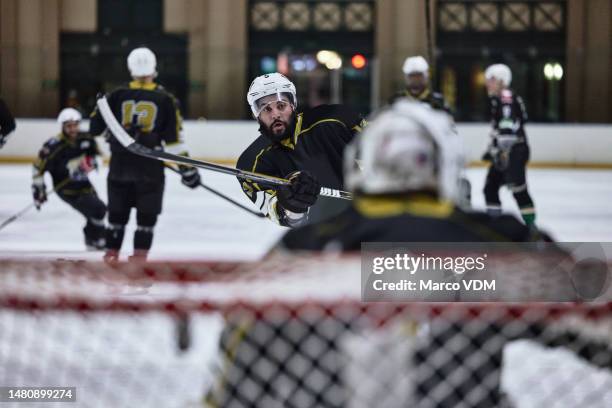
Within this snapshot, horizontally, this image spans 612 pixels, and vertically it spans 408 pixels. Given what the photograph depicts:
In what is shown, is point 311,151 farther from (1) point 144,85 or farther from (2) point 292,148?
(1) point 144,85

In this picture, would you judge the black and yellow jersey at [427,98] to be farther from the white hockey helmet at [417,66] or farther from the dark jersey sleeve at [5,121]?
the dark jersey sleeve at [5,121]

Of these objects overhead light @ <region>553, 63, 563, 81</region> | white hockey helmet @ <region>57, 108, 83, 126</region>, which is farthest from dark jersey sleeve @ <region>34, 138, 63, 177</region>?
overhead light @ <region>553, 63, 563, 81</region>

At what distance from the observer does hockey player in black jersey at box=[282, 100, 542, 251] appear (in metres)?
1.98

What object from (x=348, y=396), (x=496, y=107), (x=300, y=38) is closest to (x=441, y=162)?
(x=348, y=396)

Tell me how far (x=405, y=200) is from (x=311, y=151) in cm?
254

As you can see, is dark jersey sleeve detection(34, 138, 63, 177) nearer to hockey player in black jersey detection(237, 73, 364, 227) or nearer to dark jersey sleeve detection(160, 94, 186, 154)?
dark jersey sleeve detection(160, 94, 186, 154)

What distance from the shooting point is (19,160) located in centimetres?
1596

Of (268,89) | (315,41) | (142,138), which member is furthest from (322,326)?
(315,41)

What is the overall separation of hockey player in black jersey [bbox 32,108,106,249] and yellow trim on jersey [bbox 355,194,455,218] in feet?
19.3

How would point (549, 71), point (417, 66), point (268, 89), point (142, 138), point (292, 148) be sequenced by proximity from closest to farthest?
point (268, 89) → point (292, 148) → point (142, 138) → point (417, 66) → point (549, 71)

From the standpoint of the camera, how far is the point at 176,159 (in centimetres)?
521

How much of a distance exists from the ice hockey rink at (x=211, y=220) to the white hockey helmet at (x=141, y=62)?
→ 3.48 ft

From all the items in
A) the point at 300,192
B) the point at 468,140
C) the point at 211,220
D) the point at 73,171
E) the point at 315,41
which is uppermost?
the point at 315,41

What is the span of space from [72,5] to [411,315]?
823 inches
